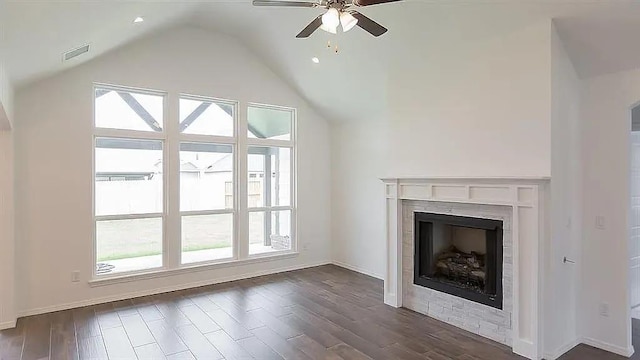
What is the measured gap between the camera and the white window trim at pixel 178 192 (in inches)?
196

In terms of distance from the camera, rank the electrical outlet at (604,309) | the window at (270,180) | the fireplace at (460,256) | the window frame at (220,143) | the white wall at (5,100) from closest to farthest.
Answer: the white wall at (5,100), the electrical outlet at (604,309), the fireplace at (460,256), the window frame at (220,143), the window at (270,180)

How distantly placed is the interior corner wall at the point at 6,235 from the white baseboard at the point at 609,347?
5.80 meters

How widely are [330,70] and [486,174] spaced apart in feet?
8.92

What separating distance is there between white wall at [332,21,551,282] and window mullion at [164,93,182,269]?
2.98 m

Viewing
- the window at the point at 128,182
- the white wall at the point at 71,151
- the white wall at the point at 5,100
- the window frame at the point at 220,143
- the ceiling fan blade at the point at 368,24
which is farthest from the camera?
the window frame at the point at 220,143

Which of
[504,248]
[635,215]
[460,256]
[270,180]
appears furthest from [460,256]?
[270,180]


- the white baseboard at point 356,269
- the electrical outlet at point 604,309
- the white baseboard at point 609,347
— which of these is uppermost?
the electrical outlet at point 604,309

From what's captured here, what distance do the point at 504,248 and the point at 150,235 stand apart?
444cm

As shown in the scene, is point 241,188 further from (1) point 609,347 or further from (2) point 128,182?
(1) point 609,347

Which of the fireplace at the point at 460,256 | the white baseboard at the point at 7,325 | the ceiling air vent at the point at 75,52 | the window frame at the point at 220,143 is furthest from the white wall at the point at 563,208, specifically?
the white baseboard at the point at 7,325

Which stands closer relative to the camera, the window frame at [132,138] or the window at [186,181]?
the window frame at [132,138]

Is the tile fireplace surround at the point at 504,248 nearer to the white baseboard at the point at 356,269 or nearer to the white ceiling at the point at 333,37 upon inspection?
the white baseboard at the point at 356,269

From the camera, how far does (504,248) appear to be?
3.59 m

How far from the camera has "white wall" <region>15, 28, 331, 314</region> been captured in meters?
4.36
